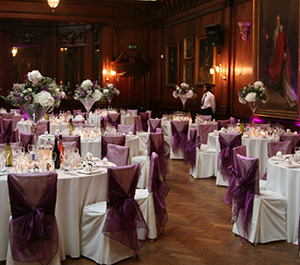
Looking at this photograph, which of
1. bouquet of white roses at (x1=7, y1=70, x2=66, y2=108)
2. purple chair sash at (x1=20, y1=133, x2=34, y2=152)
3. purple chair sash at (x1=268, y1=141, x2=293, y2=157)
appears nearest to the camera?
bouquet of white roses at (x1=7, y1=70, x2=66, y2=108)

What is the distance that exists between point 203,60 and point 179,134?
15.0ft

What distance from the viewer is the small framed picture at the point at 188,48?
49.3 feet

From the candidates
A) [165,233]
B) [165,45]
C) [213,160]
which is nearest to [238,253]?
[165,233]

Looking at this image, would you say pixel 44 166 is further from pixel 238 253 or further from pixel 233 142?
pixel 233 142

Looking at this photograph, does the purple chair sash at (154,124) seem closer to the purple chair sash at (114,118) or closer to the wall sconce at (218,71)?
the purple chair sash at (114,118)

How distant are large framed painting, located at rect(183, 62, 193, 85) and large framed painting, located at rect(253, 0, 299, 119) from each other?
3.86m

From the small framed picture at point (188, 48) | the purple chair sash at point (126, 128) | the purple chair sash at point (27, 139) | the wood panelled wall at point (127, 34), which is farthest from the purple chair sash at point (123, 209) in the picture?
the small framed picture at point (188, 48)

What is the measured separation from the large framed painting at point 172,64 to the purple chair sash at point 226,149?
8.67 metres

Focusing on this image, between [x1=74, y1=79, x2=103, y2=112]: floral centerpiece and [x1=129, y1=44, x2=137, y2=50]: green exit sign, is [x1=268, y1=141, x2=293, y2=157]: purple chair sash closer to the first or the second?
[x1=74, y1=79, x2=103, y2=112]: floral centerpiece

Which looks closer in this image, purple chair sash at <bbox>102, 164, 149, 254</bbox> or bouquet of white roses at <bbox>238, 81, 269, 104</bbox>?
purple chair sash at <bbox>102, 164, 149, 254</bbox>

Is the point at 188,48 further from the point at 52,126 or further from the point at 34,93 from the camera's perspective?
the point at 34,93

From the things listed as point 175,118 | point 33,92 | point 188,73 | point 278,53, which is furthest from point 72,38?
point 33,92

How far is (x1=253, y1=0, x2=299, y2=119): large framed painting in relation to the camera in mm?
10016

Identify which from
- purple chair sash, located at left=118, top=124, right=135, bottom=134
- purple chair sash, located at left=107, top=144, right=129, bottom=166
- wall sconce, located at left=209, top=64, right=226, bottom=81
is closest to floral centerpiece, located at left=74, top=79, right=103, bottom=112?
purple chair sash, located at left=118, top=124, right=135, bottom=134
